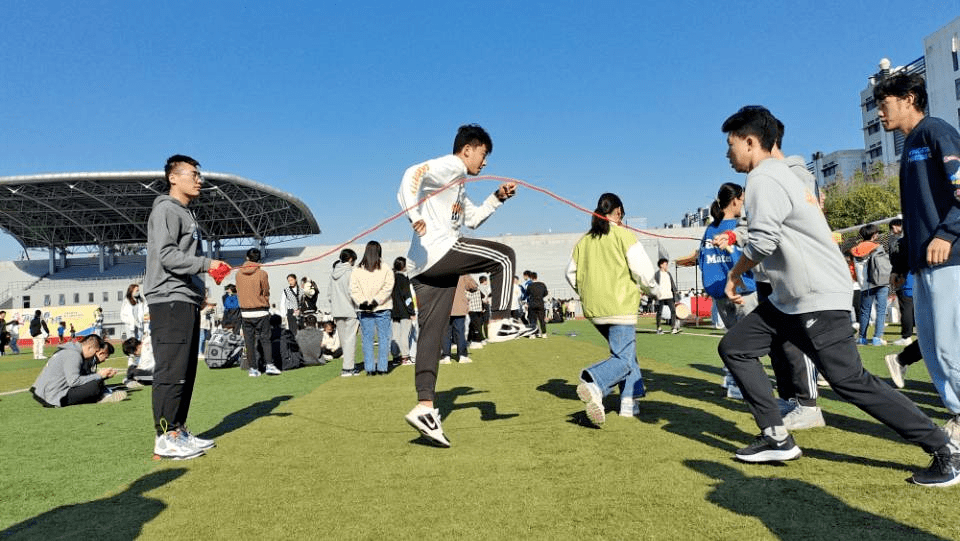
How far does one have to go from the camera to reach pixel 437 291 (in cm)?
424

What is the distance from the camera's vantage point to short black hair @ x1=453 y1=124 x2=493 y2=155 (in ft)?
14.1

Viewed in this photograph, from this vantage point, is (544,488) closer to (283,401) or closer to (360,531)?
(360,531)

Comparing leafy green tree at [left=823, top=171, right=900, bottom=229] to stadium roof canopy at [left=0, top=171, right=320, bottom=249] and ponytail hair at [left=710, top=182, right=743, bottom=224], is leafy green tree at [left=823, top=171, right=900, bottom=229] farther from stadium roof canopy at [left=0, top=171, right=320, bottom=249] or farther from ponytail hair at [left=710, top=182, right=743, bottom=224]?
stadium roof canopy at [left=0, top=171, right=320, bottom=249]

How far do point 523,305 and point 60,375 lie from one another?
64.6 feet

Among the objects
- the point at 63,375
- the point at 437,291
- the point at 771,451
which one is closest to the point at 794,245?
the point at 771,451

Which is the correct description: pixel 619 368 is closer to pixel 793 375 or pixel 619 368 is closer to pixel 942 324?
pixel 793 375

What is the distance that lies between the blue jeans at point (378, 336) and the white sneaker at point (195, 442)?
4846 millimetres

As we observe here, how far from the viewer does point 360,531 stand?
8.13 ft

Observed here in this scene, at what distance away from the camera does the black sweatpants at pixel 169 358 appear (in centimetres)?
405

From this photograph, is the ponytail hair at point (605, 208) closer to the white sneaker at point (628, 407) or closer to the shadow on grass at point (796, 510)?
the white sneaker at point (628, 407)

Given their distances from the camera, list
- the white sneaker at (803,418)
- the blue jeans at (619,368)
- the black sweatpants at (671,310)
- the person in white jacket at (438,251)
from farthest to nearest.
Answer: the black sweatpants at (671,310)
the blue jeans at (619,368)
the white sneaker at (803,418)
the person in white jacket at (438,251)

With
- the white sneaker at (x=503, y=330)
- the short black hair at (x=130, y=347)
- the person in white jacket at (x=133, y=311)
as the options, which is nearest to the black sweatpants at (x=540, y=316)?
the white sneaker at (x=503, y=330)

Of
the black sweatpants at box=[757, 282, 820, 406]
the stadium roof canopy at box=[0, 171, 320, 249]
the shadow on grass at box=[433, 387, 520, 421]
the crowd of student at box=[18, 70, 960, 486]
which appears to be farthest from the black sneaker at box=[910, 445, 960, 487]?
the stadium roof canopy at box=[0, 171, 320, 249]

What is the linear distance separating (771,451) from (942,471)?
75 cm
